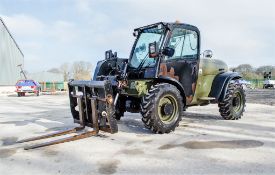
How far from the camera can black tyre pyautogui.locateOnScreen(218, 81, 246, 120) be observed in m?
8.03

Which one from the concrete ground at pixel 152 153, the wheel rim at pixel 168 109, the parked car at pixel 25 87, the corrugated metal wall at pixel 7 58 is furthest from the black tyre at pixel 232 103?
the corrugated metal wall at pixel 7 58

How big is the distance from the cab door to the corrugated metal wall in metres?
33.5

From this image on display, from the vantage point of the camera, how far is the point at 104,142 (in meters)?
5.64

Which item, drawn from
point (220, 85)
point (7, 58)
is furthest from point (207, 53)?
point (7, 58)

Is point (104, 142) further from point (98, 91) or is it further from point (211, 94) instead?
point (211, 94)

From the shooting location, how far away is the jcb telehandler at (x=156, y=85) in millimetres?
6082

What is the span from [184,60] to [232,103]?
7.34ft

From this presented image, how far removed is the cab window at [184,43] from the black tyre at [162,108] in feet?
2.71

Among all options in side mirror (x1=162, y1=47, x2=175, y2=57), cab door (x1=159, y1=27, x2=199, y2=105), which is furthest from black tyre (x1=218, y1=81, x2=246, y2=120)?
side mirror (x1=162, y1=47, x2=175, y2=57)

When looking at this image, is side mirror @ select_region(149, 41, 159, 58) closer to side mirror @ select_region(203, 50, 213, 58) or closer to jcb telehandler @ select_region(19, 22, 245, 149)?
jcb telehandler @ select_region(19, 22, 245, 149)

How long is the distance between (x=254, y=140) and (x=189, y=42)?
2709 millimetres

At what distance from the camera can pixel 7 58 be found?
131 feet

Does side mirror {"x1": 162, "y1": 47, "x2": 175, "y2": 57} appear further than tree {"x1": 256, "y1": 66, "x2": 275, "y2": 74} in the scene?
No

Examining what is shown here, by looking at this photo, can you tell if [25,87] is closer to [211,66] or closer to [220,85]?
[211,66]
